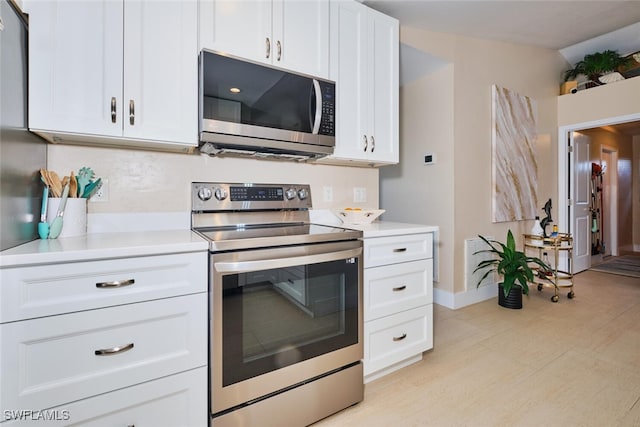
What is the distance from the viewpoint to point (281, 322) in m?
1.34

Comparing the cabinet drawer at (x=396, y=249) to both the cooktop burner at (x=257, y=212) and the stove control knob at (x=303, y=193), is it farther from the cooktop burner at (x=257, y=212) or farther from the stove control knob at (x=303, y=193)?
the stove control knob at (x=303, y=193)

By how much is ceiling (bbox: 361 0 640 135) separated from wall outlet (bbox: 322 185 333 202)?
4.56 feet

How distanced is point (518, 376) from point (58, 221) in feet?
Answer: 8.28

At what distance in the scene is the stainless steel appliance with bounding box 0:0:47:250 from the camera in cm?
102

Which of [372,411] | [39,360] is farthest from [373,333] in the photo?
[39,360]

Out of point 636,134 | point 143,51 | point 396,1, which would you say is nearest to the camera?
point 143,51

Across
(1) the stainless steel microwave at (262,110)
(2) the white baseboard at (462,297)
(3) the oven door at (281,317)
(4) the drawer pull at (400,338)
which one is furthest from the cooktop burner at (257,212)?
(2) the white baseboard at (462,297)

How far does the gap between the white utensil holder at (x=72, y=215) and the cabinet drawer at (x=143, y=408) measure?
690mm

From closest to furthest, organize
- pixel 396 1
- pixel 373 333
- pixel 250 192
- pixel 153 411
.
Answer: pixel 153 411 < pixel 373 333 < pixel 250 192 < pixel 396 1

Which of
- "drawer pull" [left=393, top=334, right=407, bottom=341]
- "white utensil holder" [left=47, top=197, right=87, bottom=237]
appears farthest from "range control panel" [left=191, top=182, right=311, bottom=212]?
"drawer pull" [left=393, top=334, right=407, bottom=341]

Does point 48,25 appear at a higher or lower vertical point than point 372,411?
higher

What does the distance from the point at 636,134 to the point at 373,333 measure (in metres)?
8.11

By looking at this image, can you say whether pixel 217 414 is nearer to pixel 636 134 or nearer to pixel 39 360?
pixel 39 360

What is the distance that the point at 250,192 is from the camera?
1837 millimetres
